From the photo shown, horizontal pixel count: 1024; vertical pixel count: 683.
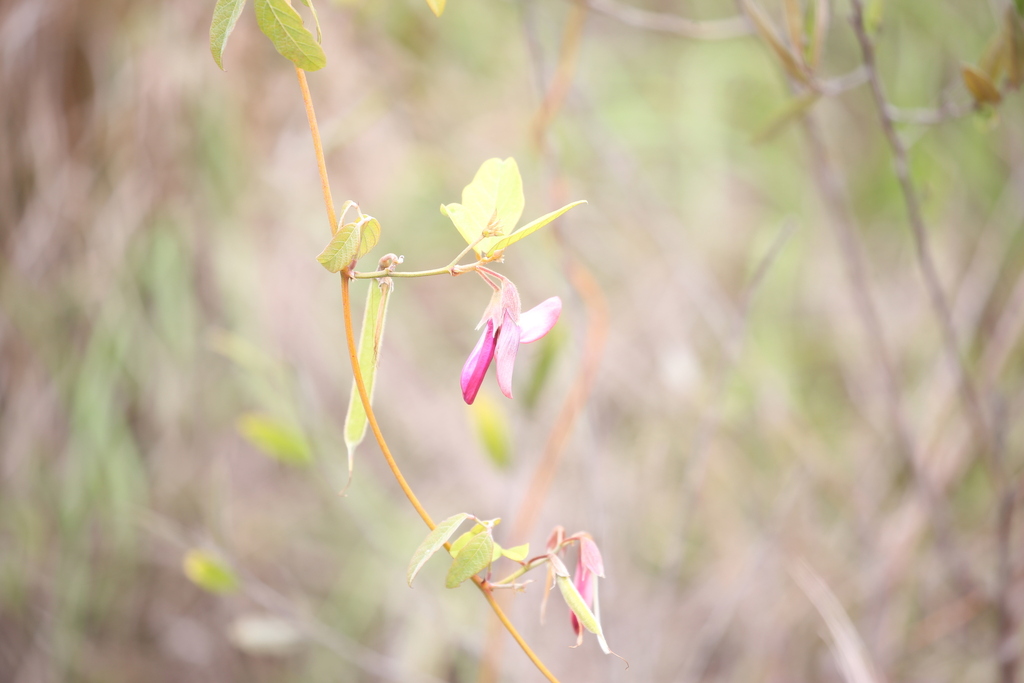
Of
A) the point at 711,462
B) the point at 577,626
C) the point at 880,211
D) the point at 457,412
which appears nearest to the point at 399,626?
the point at 457,412

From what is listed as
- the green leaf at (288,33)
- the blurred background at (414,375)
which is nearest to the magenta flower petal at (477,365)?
the green leaf at (288,33)

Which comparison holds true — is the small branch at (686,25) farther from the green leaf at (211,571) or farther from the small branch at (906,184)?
the green leaf at (211,571)

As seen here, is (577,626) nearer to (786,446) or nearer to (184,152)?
(786,446)

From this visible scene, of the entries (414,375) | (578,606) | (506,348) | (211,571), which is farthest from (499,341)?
(414,375)

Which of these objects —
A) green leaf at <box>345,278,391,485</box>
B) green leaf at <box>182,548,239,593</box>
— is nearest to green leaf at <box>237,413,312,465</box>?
green leaf at <box>182,548,239,593</box>

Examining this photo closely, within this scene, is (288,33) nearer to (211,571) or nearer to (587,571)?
(587,571)

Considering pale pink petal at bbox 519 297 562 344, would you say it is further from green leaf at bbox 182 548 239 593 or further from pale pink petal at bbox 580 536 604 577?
green leaf at bbox 182 548 239 593
